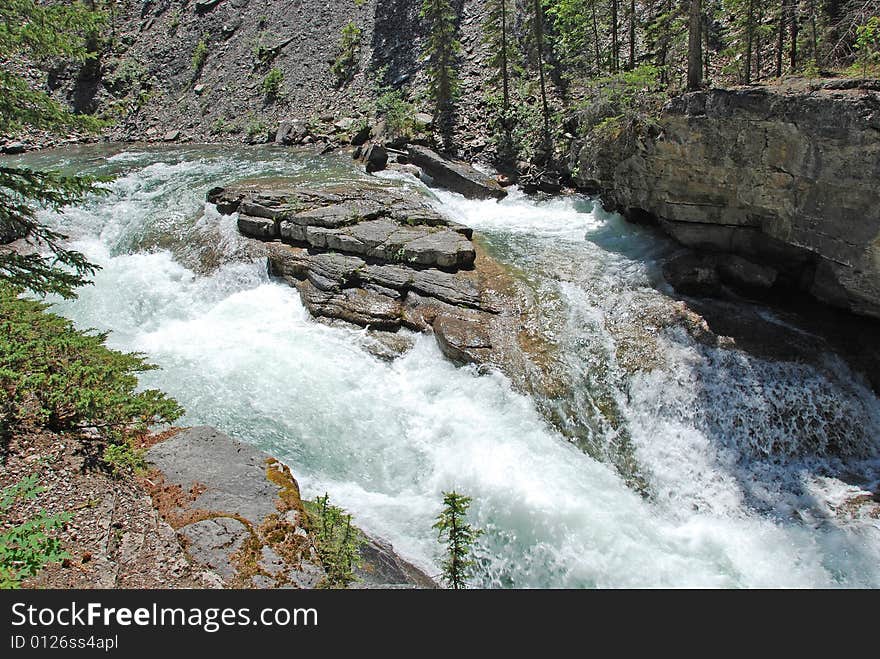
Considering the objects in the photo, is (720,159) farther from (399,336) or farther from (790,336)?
(399,336)

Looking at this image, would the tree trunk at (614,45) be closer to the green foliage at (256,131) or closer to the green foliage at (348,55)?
the green foliage at (348,55)

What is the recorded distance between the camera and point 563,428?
10328mm

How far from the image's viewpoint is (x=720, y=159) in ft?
41.5

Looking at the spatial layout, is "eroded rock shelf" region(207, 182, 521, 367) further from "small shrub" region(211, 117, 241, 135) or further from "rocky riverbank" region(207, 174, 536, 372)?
"small shrub" region(211, 117, 241, 135)

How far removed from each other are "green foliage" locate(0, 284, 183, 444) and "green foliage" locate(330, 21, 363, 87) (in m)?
32.1

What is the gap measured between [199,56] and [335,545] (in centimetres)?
4616

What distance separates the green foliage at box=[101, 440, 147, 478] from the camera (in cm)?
597

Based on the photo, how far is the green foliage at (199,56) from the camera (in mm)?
40753

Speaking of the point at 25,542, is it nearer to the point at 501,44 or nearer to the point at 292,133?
the point at 501,44

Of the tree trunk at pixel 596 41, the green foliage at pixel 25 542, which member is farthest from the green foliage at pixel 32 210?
the tree trunk at pixel 596 41

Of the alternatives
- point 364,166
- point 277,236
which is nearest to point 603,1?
point 364,166

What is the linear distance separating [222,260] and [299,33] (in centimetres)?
3172

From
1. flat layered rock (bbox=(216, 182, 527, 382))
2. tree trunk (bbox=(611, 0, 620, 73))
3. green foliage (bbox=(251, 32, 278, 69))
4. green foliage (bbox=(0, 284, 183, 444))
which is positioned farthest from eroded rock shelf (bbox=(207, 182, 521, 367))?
green foliage (bbox=(251, 32, 278, 69))

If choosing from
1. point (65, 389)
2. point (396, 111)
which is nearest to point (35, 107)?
point (65, 389)
